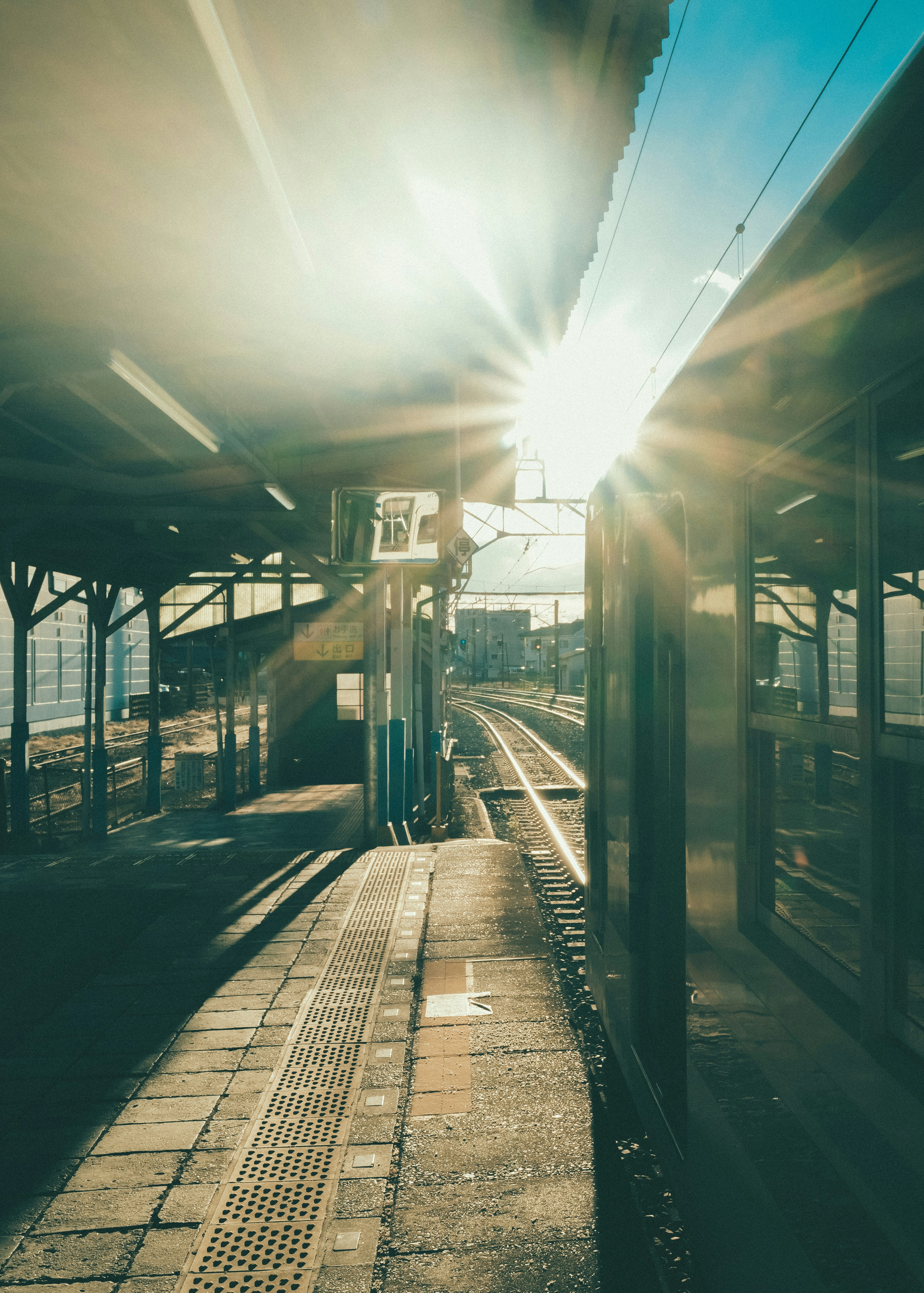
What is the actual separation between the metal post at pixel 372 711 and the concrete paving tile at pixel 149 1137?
4883 millimetres

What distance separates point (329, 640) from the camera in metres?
12.8

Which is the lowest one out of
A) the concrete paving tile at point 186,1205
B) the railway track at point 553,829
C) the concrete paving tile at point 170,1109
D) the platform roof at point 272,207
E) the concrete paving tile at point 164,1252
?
the railway track at point 553,829

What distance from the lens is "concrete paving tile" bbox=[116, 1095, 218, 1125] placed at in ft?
9.48

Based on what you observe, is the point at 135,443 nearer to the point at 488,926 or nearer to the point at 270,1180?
the point at 488,926

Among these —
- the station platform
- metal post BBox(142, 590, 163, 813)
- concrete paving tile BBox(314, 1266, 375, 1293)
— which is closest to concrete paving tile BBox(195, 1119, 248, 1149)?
the station platform

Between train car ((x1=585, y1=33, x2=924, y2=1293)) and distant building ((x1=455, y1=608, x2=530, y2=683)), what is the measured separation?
254ft

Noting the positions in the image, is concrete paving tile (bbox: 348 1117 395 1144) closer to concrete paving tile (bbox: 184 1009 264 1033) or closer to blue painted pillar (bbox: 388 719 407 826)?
concrete paving tile (bbox: 184 1009 264 1033)

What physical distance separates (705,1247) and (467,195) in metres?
5.09

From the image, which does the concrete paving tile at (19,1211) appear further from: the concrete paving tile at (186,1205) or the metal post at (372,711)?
the metal post at (372,711)

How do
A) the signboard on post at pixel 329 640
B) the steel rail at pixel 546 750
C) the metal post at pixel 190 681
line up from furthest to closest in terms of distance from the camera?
the metal post at pixel 190 681 → the steel rail at pixel 546 750 → the signboard on post at pixel 329 640

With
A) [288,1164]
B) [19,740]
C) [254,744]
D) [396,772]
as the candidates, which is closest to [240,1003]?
[288,1164]

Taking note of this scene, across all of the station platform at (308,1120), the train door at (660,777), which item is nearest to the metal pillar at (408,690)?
the station platform at (308,1120)

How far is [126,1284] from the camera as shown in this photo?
2.10 meters

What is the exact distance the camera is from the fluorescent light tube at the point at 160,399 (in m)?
4.25
